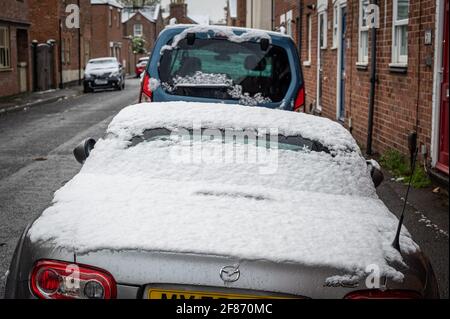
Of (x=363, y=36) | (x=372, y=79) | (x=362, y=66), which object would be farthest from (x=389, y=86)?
(x=363, y=36)

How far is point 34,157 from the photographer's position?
1232 centimetres

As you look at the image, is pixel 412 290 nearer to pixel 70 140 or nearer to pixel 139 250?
pixel 139 250

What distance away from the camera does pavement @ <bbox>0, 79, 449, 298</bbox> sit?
258 inches

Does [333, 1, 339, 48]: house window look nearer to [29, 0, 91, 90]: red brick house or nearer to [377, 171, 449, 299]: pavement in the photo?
[377, 171, 449, 299]: pavement

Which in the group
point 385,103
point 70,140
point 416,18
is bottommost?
point 70,140

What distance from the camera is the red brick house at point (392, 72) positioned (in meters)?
9.50

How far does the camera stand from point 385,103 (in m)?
12.1

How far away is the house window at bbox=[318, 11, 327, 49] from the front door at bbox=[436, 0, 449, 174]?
9.51m

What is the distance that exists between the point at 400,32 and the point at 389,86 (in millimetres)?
890

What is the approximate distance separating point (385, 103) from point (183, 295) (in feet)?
32.1

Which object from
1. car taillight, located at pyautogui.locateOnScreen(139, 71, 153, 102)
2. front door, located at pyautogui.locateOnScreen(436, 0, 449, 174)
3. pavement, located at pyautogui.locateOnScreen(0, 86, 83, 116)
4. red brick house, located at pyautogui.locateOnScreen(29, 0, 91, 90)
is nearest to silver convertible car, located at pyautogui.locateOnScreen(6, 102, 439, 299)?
car taillight, located at pyautogui.locateOnScreen(139, 71, 153, 102)

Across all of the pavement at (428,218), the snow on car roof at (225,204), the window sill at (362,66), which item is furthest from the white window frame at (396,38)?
the snow on car roof at (225,204)

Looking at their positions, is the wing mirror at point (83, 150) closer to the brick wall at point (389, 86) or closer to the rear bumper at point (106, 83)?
the brick wall at point (389, 86)
